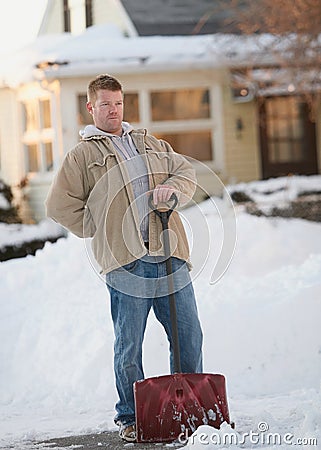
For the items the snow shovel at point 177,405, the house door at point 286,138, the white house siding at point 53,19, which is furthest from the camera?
the white house siding at point 53,19

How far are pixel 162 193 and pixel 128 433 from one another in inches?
54.0

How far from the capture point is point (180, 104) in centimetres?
1680

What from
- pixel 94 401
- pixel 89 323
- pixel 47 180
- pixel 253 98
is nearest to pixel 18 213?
pixel 47 180

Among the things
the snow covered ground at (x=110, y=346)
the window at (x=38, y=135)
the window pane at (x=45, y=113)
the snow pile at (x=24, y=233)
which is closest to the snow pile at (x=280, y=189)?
the snow pile at (x=24, y=233)

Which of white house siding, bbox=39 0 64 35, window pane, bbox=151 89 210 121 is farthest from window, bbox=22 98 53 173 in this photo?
window pane, bbox=151 89 210 121

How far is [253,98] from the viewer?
1675 cm

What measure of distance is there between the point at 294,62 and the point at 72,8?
467 centimetres

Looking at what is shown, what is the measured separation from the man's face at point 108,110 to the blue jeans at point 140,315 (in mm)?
795

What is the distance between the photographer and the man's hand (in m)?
5.36

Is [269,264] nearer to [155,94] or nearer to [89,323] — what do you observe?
[89,323]

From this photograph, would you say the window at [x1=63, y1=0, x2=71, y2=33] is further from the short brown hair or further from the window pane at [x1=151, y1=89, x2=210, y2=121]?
the short brown hair

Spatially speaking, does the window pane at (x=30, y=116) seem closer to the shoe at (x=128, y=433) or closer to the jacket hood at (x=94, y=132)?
the jacket hood at (x=94, y=132)

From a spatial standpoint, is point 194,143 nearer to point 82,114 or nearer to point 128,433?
point 82,114

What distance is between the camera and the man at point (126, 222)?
5484mm
